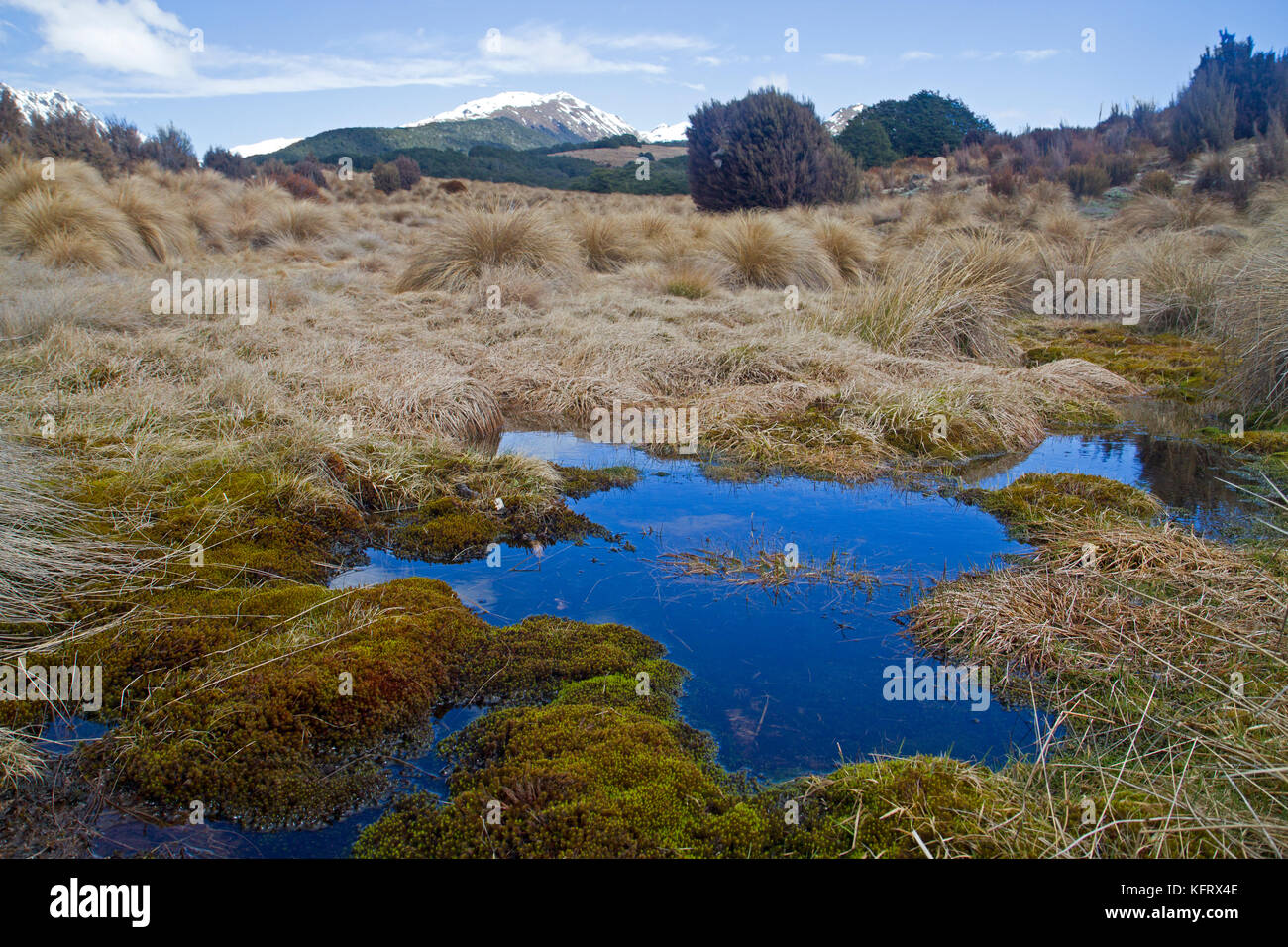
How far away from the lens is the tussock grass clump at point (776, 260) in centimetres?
1123

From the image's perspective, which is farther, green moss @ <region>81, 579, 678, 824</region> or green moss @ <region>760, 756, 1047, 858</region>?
green moss @ <region>81, 579, 678, 824</region>

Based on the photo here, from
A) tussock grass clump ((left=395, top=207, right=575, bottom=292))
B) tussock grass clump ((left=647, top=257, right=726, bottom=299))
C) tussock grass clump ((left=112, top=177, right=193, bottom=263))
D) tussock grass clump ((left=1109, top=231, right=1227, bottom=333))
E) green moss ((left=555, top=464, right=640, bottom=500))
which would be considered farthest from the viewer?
tussock grass clump ((left=112, top=177, right=193, bottom=263))

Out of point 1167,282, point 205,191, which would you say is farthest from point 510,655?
point 205,191

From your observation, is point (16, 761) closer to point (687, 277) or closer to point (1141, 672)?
A: point (1141, 672)

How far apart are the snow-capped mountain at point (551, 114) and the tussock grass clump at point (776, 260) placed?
60.8 m

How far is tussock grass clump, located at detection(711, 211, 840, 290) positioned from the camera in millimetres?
11227

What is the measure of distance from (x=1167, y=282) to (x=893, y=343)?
169 inches

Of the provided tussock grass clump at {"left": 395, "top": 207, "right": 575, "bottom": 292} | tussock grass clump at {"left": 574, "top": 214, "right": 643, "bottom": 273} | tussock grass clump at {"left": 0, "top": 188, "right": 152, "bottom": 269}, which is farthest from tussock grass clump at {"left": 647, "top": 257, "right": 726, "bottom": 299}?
tussock grass clump at {"left": 0, "top": 188, "right": 152, "bottom": 269}

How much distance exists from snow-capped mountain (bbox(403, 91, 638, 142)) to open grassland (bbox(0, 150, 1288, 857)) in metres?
63.1

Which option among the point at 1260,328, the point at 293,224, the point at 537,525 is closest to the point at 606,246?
the point at 293,224

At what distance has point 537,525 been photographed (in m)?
4.40

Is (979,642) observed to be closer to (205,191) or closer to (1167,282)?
(1167,282)

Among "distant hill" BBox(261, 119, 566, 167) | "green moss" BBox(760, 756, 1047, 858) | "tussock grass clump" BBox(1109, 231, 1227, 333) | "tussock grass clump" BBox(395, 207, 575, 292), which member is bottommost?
"green moss" BBox(760, 756, 1047, 858)

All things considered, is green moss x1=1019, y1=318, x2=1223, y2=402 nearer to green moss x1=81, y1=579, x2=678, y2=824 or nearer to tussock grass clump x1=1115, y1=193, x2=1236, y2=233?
tussock grass clump x1=1115, y1=193, x2=1236, y2=233
